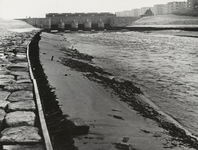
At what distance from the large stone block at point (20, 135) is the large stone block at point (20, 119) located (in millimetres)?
109

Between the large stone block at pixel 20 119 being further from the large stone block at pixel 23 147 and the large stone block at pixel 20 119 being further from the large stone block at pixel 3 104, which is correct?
the large stone block at pixel 23 147

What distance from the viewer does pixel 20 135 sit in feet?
9.86

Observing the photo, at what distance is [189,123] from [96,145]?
265 cm

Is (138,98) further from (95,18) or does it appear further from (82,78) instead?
(95,18)

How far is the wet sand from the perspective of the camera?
11.9 ft

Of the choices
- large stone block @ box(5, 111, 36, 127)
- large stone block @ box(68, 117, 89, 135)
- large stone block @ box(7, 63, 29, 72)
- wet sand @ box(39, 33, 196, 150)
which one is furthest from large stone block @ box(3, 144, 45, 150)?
large stone block @ box(7, 63, 29, 72)

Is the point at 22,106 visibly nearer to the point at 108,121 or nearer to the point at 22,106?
the point at 22,106

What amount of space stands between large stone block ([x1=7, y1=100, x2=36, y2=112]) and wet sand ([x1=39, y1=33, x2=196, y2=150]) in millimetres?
768

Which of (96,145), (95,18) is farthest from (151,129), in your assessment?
(95,18)

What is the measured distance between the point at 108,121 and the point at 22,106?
1497 mm

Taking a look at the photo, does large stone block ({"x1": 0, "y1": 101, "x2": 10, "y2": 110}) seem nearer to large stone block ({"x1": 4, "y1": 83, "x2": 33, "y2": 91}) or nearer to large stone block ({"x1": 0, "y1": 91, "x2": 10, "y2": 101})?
large stone block ({"x1": 0, "y1": 91, "x2": 10, "y2": 101})

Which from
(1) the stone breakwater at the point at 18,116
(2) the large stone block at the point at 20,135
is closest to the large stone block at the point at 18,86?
(1) the stone breakwater at the point at 18,116

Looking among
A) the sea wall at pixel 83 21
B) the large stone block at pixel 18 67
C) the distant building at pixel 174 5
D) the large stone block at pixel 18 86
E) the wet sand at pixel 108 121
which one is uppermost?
the distant building at pixel 174 5

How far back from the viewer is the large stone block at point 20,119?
131 inches
